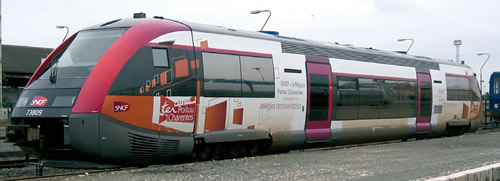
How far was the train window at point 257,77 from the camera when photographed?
45.0ft

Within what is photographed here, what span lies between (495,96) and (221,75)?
1056 inches

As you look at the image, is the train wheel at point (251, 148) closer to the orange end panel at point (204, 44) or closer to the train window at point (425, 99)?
the orange end panel at point (204, 44)

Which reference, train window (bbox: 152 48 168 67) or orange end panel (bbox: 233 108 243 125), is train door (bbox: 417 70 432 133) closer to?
orange end panel (bbox: 233 108 243 125)

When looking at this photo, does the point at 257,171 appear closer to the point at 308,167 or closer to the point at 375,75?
the point at 308,167

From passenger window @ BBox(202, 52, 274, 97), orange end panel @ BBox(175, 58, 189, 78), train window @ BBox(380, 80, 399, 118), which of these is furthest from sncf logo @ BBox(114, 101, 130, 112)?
train window @ BBox(380, 80, 399, 118)

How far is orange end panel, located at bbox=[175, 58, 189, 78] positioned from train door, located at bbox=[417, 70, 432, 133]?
11156 millimetres

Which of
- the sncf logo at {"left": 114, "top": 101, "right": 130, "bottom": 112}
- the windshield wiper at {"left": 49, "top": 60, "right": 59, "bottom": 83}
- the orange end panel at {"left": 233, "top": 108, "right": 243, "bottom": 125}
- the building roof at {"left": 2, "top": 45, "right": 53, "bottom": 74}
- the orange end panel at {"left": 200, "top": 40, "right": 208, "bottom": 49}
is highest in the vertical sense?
the building roof at {"left": 2, "top": 45, "right": 53, "bottom": 74}

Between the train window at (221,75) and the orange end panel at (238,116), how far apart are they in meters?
0.35

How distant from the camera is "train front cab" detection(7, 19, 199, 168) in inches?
432

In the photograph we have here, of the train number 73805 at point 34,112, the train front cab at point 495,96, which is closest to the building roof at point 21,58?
the train front cab at point 495,96

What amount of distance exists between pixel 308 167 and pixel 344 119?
241 inches

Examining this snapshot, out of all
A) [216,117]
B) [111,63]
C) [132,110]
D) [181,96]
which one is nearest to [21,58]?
A: [216,117]

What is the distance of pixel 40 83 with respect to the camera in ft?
39.4

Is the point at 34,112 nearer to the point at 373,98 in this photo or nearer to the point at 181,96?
the point at 181,96
